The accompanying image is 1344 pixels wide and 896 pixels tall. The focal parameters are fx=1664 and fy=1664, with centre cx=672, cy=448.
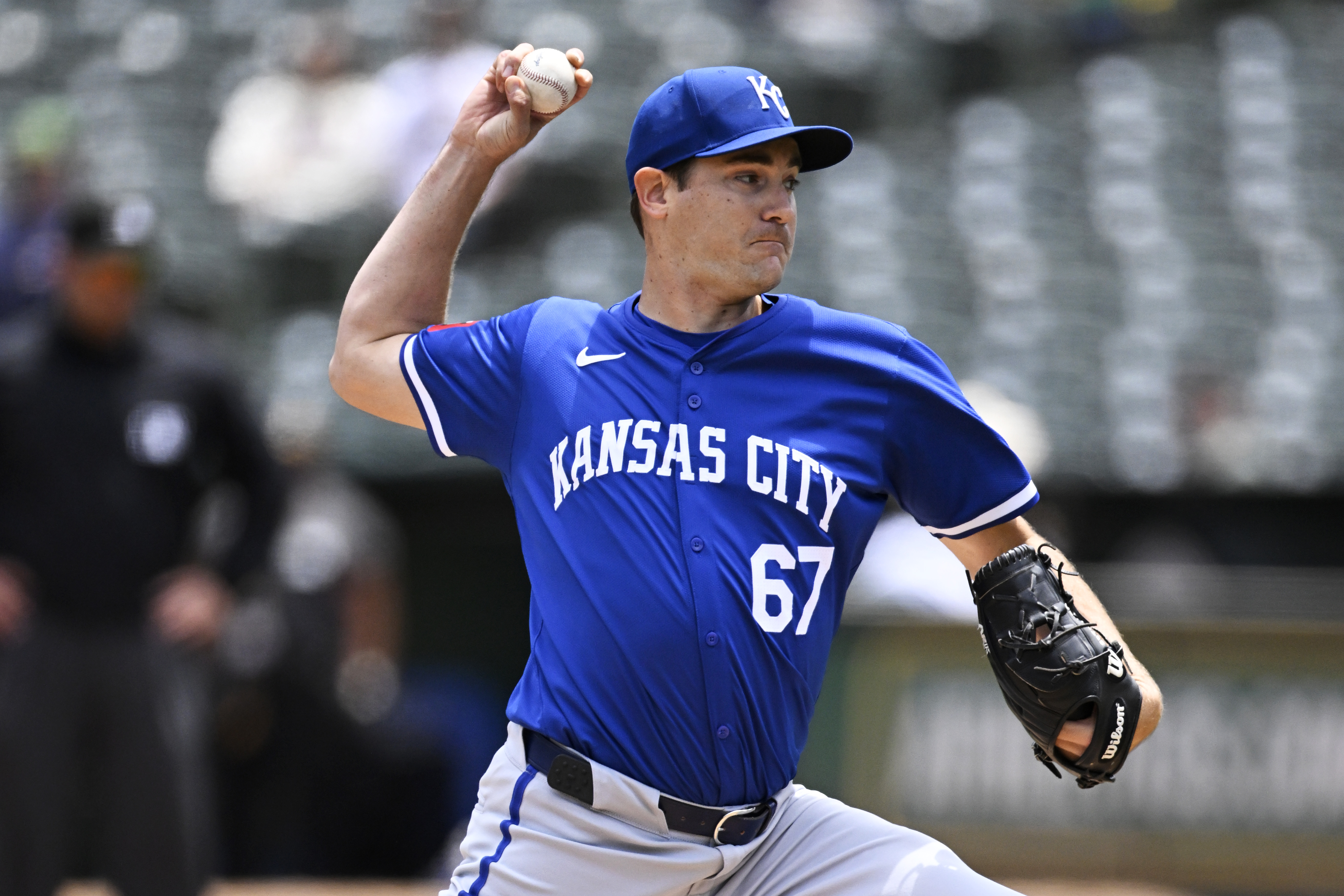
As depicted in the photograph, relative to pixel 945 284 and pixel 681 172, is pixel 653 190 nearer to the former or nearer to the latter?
pixel 681 172

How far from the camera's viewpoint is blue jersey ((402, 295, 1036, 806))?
8.42 ft

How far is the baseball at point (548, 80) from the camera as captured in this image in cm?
290

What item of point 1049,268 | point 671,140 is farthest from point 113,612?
point 1049,268

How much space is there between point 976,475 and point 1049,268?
6863 mm

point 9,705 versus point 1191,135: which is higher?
point 1191,135

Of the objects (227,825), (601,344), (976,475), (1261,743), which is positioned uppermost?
(601,344)

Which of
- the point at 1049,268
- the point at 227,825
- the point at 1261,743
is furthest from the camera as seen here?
the point at 1049,268

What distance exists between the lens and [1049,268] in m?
9.24

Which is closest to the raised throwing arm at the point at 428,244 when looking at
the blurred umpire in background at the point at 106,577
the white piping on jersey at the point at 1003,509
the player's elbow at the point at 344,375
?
the player's elbow at the point at 344,375

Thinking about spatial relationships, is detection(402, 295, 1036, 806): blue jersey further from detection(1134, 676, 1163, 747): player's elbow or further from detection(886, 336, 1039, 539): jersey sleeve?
detection(1134, 676, 1163, 747): player's elbow

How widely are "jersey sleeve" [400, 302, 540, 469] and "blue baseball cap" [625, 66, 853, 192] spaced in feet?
1.14

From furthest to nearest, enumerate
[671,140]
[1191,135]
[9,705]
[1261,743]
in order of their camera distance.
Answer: [1191,135] < [1261,743] < [9,705] < [671,140]

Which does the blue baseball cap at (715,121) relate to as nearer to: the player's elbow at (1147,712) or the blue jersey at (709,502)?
the blue jersey at (709,502)

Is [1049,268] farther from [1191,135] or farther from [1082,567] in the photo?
[1082,567]
